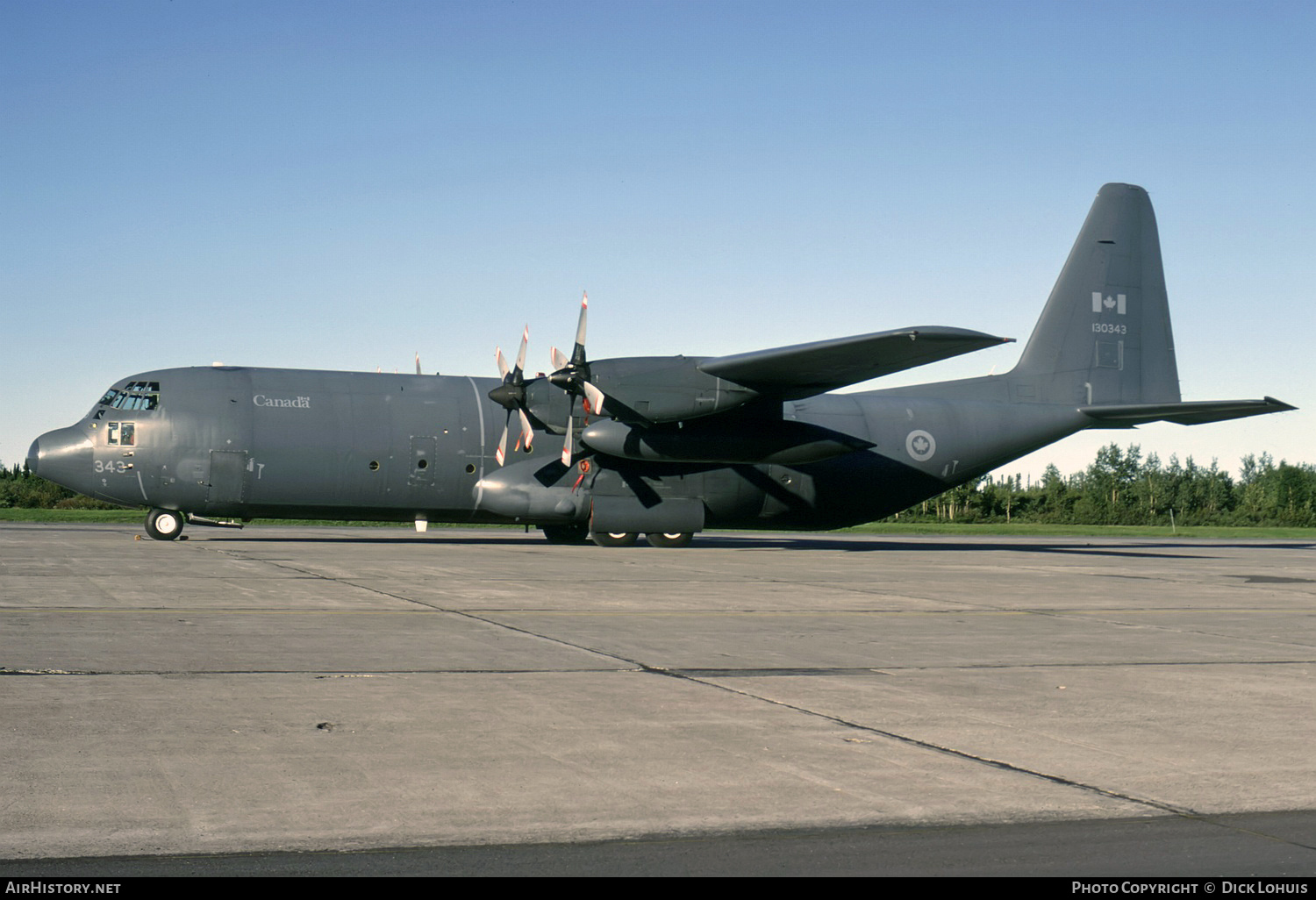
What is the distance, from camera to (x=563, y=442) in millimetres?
27391

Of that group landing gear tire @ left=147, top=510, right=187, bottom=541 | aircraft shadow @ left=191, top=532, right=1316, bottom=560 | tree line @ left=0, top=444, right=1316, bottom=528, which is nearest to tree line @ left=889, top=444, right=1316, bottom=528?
tree line @ left=0, top=444, right=1316, bottom=528

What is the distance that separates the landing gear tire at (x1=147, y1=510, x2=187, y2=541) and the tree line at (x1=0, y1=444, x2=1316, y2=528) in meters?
42.4

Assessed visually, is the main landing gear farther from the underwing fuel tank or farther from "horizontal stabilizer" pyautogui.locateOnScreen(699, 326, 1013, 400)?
"horizontal stabilizer" pyautogui.locateOnScreen(699, 326, 1013, 400)

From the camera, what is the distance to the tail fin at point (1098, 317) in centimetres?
3181

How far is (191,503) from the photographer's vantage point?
85.8ft

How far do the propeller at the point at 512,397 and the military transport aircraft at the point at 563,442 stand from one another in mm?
54

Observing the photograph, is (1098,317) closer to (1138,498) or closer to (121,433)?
(121,433)

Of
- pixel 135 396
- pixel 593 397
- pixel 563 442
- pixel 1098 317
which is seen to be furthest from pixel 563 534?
pixel 1098 317

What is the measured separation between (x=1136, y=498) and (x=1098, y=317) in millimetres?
51799

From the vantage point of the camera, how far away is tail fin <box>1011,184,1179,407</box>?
104ft

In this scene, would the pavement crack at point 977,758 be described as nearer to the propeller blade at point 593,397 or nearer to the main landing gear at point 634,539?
the propeller blade at point 593,397

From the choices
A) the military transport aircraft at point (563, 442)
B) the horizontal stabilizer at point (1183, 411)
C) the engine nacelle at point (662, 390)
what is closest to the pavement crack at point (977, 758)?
the military transport aircraft at point (563, 442)
